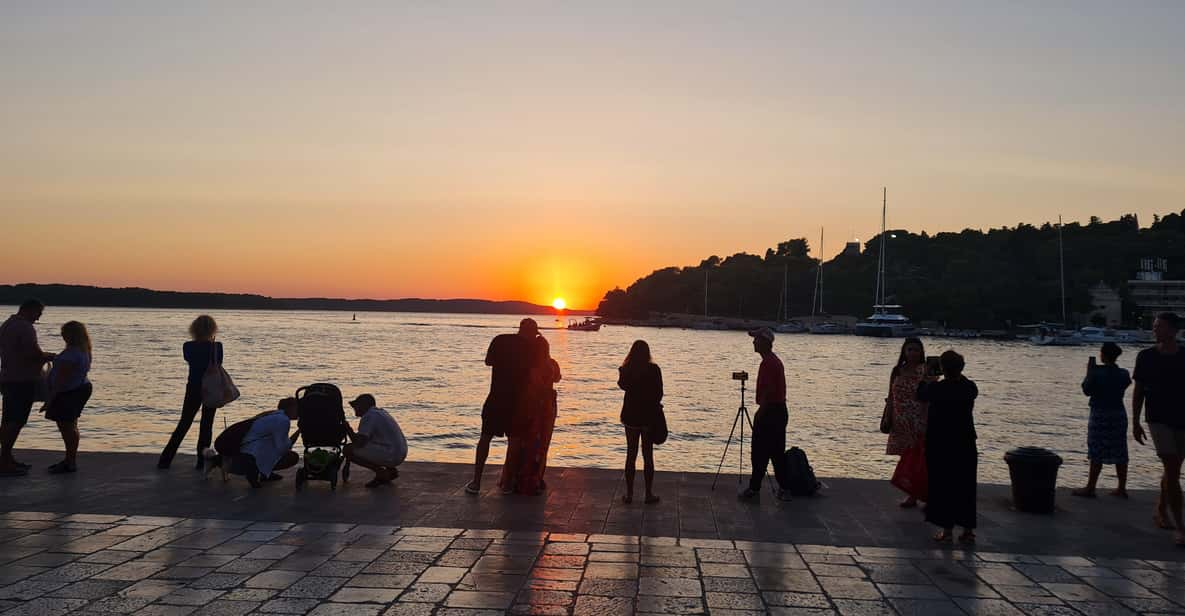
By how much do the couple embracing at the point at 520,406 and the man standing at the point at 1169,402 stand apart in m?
5.21

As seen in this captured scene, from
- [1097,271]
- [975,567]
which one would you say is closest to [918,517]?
[975,567]

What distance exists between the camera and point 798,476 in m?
8.93

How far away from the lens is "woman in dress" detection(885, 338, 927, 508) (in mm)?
8461

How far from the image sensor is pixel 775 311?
181 metres

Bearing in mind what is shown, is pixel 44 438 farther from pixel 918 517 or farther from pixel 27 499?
pixel 918 517

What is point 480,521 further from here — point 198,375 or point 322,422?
point 198,375

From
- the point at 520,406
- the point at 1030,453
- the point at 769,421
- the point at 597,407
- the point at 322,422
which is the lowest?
the point at 597,407

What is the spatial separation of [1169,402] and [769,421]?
337 cm

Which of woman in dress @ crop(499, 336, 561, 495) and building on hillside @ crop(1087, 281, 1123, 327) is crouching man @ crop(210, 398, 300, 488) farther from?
building on hillside @ crop(1087, 281, 1123, 327)

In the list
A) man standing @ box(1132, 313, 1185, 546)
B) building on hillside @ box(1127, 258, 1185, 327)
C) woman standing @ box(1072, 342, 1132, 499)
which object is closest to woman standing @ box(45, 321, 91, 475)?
man standing @ box(1132, 313, 1185, 546)

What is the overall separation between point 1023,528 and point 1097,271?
170 metres

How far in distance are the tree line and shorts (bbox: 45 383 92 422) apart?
14462 centimetres

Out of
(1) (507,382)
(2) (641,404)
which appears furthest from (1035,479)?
(1) (507,382)

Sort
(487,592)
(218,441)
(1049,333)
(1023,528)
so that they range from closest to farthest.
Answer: (487,592), (1023,528), (218,441), (1049,333)
